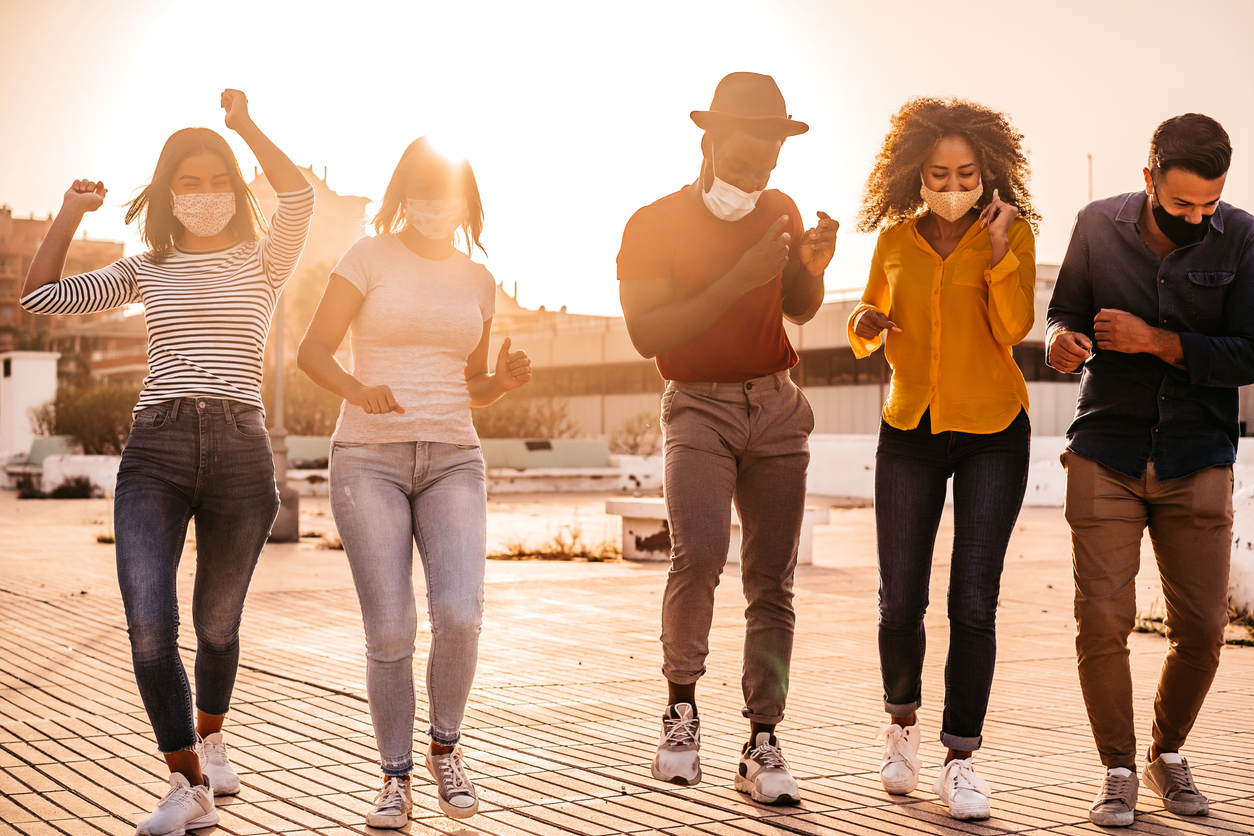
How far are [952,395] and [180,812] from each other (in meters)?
2.58

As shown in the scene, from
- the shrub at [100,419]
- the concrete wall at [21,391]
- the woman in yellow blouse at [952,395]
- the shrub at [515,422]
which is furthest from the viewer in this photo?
the concrete wall at [21,391]

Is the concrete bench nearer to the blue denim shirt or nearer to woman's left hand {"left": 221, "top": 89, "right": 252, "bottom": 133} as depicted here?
the blue denim shirt

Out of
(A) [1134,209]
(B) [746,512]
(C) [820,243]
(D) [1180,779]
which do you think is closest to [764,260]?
(C) [820,243]

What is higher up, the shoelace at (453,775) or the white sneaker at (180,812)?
the shoelace at (453,775)

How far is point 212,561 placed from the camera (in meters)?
4.07

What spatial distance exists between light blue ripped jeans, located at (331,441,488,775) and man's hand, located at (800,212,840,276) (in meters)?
1.29

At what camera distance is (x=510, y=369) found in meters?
4.25

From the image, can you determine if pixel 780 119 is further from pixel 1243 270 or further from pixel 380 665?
pixel 380 665

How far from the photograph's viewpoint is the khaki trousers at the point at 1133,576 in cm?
409

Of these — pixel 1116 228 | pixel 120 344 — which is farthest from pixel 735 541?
pixel 120 344

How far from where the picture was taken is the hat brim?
4160mm

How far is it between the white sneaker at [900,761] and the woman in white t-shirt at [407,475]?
1348 mm

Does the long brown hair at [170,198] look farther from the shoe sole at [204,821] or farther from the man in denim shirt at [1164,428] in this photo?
the man in denim shirt at [1164,428]

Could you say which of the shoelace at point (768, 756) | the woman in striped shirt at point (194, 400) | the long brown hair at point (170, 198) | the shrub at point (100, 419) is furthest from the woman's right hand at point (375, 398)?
the shrub at point (100, 419)
